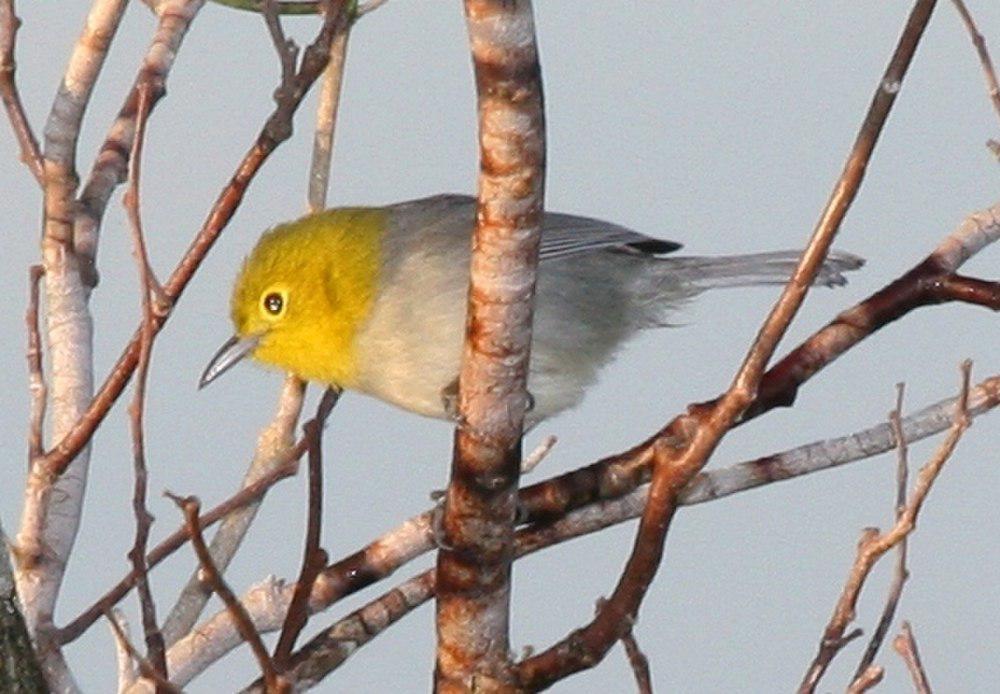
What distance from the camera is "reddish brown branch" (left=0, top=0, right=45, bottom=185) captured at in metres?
4.68

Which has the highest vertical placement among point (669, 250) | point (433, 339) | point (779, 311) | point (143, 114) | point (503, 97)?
point (669, 250)

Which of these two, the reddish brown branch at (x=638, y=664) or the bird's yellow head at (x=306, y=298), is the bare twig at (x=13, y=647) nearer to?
the reddish brown branch at (x=638, y=664)

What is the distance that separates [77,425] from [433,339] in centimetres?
200

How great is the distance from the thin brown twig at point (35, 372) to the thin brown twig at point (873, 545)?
5.60ft

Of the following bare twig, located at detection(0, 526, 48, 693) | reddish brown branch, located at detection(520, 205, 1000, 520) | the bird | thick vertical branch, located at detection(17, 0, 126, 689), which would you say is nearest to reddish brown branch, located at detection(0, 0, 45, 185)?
thick vertical branch, located at detection(17, 0, 126, 689)

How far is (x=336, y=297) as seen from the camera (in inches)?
249

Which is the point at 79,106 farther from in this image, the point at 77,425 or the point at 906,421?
the point at 906,421

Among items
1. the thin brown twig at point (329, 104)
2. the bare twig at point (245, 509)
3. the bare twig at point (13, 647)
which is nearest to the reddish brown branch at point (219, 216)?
the bare twig at point (245, 509)

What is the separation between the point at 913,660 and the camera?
3.51 m

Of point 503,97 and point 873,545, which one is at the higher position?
point 503,97

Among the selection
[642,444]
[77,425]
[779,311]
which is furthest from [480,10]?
[77,425]

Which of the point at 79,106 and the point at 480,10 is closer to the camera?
the point at 480,10

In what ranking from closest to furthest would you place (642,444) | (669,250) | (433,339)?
(642,444), (433,339), (669,250)

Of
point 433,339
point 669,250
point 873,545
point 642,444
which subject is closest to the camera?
point 873,545
